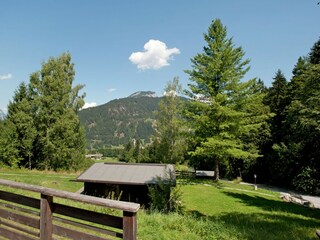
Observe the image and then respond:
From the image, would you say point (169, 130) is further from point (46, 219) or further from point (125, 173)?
point (46, 219)

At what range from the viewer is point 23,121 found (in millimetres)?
33031

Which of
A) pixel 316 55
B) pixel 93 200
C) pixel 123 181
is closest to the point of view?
pixel 93 200

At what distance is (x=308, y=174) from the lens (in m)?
34.3

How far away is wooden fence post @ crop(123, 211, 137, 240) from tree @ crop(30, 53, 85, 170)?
31.5 m

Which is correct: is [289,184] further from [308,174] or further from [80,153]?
[80,153]

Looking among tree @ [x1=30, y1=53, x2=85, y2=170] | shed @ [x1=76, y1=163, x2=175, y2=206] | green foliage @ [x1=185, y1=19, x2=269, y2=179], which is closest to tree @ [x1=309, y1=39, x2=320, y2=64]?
green foliage @ [x1=185, y1=19, x2=269, y2=179]

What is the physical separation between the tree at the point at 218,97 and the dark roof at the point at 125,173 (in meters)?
5.78

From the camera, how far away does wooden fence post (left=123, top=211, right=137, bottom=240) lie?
10.9 feet

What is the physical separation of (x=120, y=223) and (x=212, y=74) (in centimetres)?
2427

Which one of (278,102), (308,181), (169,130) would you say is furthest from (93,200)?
(278,102)

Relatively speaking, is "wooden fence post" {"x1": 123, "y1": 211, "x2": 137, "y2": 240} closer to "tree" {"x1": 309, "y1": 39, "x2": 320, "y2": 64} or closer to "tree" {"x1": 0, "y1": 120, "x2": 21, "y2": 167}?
"tree" {"x1": 309, "y1": 39, "x2": 320, "y2": 64}

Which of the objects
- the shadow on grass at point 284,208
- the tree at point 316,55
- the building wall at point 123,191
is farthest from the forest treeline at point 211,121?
the building wall at point 123,191

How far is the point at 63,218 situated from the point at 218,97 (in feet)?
72.6

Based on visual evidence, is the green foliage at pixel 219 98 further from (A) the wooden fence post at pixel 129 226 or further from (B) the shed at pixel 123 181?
(A) the wooden fence post at pixel 129 226
